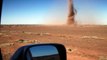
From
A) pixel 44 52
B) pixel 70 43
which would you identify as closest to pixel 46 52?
pixel 44 52

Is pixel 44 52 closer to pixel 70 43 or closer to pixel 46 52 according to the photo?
pixel 46 52

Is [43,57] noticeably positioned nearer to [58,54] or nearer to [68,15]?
[58,54]

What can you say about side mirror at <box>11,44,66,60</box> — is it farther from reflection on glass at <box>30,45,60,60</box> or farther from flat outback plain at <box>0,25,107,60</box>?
flat outback plain at <box>0,25,107,60</box>

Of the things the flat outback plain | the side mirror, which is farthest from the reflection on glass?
the flat outback plain

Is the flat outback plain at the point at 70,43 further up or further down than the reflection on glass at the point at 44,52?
further down

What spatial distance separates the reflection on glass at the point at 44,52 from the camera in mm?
1702

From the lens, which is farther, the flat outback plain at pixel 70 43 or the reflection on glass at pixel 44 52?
the flat outback plain at pixel 70 43

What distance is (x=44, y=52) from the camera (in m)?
1.81

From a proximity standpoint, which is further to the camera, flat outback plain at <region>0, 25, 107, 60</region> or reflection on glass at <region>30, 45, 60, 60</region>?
flat outback plain at <region>0, 25, 107, 60</region>

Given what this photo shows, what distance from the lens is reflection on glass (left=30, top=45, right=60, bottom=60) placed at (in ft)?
5.59

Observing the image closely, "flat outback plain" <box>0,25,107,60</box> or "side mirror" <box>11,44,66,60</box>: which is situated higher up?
"side mirror" <box>11,44,66,60</box>

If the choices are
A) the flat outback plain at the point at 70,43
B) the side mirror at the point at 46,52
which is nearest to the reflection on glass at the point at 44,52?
the side mirror at the point at 46,52

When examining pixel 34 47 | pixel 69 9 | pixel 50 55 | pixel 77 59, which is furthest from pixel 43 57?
pixel 69 9

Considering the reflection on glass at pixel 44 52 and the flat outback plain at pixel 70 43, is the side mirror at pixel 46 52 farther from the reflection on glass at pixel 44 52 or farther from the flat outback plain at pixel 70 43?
the flat outback plain at pixel 70 43
